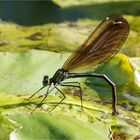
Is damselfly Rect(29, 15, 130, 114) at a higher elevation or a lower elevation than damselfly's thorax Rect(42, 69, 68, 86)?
higher

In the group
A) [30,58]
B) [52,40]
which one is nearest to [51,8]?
[52,40]

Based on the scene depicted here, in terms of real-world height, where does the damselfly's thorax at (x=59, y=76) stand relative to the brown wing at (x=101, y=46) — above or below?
below

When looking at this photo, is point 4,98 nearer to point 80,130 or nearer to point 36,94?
point 36,94

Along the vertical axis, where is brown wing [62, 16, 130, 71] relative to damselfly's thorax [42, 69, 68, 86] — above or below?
above

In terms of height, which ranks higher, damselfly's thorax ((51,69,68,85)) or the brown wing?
the brown wing

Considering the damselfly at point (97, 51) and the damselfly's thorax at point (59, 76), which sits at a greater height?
the damselfly at point (97, 51)

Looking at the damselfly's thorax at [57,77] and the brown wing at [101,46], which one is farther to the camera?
the brown wing at [101,46]

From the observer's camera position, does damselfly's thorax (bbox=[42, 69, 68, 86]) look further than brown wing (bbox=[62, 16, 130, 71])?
No

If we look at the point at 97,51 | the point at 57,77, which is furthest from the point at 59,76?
the point at 97,51

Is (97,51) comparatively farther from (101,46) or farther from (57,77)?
(57,77)
